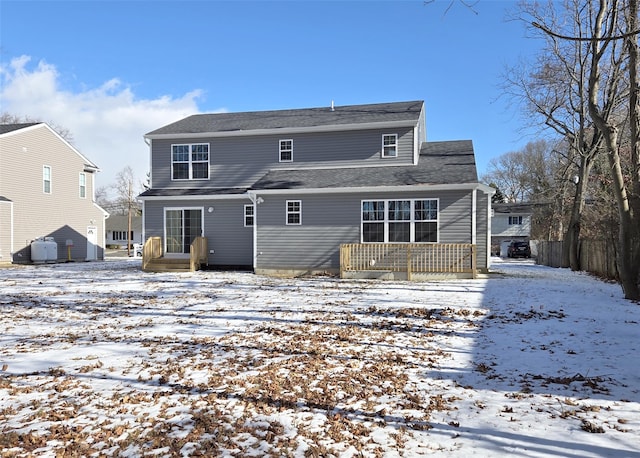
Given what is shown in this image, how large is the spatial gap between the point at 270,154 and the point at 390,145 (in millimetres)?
4945

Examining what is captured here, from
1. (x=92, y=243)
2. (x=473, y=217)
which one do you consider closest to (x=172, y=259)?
(x=92, y=243)

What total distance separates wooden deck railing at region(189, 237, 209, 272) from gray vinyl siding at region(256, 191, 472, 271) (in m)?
2.59

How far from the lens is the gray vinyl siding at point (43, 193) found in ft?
66.6

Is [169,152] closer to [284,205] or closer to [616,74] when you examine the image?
[284,205]

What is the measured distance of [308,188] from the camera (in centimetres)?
1443

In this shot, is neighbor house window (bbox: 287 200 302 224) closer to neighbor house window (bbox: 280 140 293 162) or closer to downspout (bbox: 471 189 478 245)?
neighbor house window (bbox: 280 140 293 162)

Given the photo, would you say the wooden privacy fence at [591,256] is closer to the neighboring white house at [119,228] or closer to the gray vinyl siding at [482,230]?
the gray vinyl siding at [482,230]

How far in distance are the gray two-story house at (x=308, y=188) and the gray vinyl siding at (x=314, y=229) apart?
4 centimetres

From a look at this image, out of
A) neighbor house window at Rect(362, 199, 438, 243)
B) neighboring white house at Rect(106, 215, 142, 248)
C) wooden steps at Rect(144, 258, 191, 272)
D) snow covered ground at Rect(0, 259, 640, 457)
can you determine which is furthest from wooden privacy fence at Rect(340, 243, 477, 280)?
neighboring white house at Rect(106, 215, 142, 248)

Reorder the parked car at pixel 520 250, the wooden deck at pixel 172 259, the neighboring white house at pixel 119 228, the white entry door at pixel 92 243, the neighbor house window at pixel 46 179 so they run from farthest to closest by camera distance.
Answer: the neighboring white house at pixel 119 228
the parked car at pixel 520 250
the white entry door at pixel 92 243
the neighbor house window at pixel 46 179
the wooden deck at pixel 172 259

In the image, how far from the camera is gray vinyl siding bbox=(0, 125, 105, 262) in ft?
66.6

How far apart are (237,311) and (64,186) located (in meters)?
20.0

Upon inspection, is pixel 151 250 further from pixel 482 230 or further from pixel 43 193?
pixel 482 230

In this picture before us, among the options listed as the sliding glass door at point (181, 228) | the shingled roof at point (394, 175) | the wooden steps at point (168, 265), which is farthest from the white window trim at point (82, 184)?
the shingled roof at point (394, 175)
